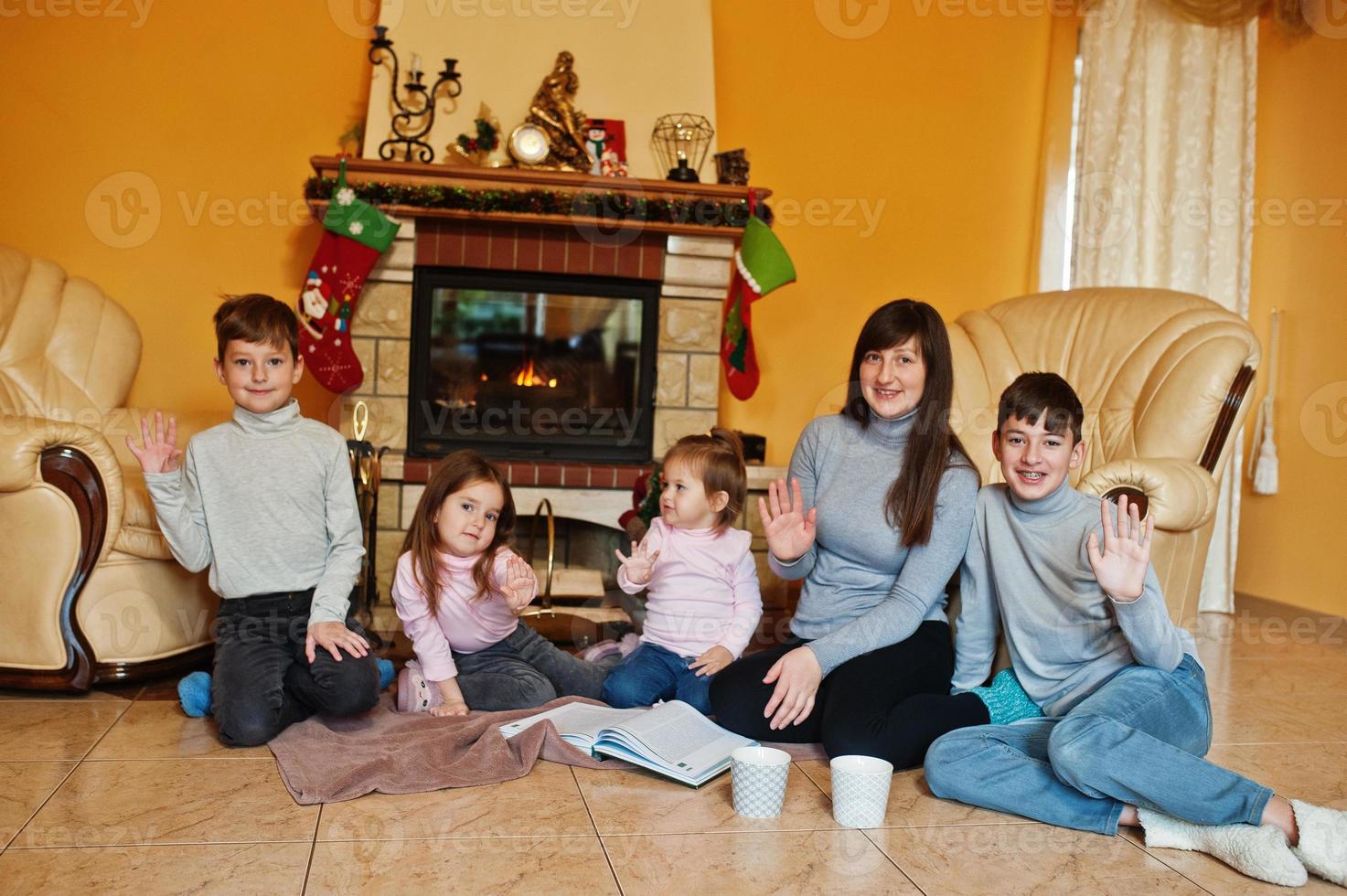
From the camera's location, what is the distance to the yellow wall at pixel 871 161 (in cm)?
417

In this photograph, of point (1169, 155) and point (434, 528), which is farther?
point (1169, 155)

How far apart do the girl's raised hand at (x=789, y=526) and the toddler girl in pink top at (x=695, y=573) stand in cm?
23

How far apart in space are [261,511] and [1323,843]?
1.89 metres

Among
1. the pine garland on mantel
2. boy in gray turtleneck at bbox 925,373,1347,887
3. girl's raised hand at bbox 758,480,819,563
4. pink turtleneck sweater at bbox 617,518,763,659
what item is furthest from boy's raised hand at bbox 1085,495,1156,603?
the pine garland on mantel

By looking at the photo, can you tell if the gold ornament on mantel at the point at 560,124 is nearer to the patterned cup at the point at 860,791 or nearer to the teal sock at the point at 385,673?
the teal sock at the point at 385,673

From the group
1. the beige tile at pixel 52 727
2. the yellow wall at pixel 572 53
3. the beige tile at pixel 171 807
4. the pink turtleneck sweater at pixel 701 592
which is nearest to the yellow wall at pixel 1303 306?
the yellow wall at pixel 572 53

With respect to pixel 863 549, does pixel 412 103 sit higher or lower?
higher

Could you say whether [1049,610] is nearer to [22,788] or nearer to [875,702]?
[875,702]

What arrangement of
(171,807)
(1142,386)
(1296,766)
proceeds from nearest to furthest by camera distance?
1. (171,807)
2. (1296,766)
3. (1142,386)

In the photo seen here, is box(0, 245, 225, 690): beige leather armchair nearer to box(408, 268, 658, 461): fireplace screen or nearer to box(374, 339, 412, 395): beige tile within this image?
box(374, 339, 412, 395): beige tile

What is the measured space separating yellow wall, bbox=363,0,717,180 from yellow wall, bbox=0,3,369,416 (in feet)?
0.87

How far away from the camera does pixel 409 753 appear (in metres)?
2.02

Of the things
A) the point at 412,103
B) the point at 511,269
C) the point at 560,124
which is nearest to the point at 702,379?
the point at 511,269

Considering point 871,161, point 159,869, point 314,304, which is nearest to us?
point 159,869
